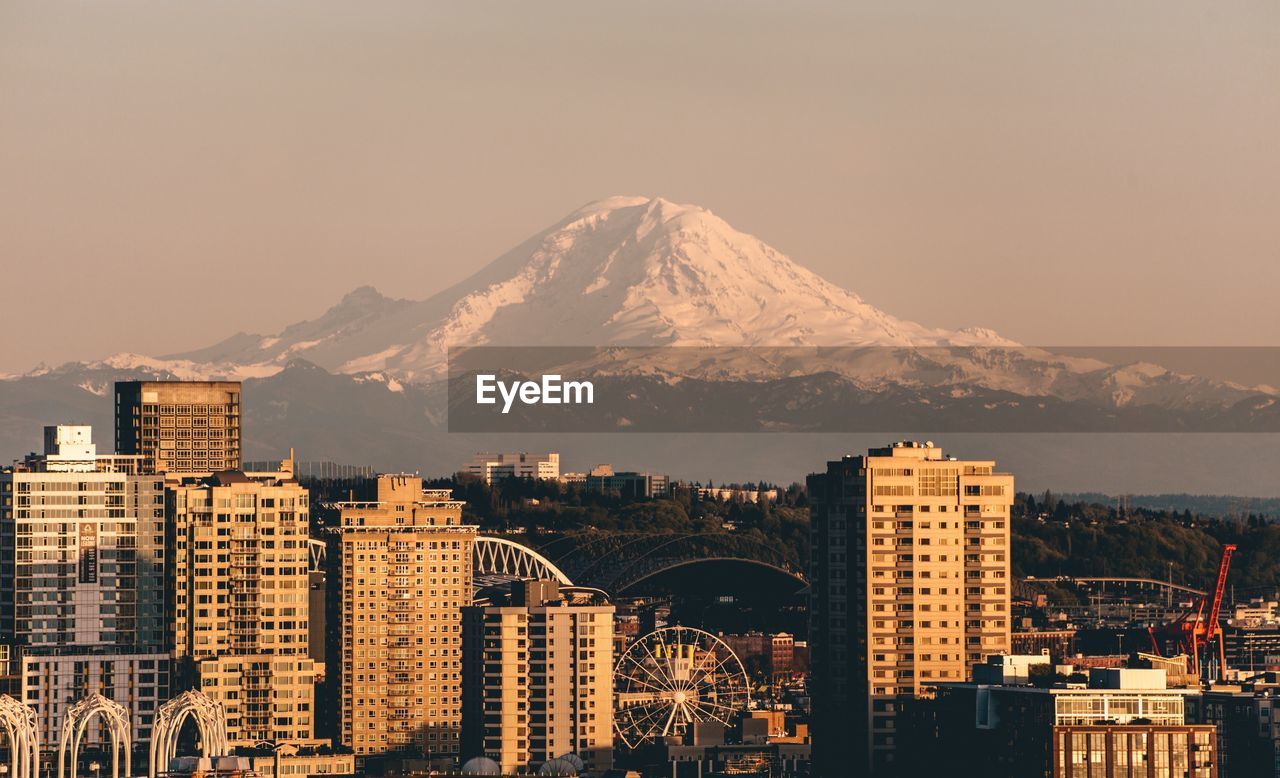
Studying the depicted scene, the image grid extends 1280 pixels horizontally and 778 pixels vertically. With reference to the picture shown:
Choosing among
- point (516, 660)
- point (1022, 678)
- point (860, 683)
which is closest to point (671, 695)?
point (516, 660)

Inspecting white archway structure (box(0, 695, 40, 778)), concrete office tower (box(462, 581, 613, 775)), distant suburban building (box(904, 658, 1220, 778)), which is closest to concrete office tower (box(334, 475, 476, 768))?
concrete office tower (box(462, 581, 613, 775))

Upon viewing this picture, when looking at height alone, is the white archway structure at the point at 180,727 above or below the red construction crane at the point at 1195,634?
below

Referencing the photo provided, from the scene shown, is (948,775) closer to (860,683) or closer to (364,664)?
(860,683)

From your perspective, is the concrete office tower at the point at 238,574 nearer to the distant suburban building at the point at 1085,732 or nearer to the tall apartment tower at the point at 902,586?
the tall apartment tower at the point at 902,586

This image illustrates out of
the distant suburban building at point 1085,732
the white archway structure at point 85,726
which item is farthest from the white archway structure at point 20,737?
the distant suburban building at point 1085,732

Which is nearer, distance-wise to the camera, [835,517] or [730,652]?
[835,517]
